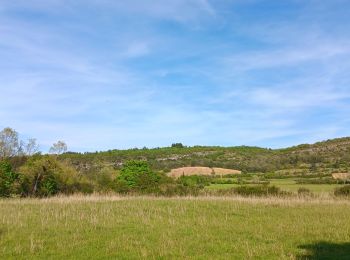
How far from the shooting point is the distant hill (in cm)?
8438

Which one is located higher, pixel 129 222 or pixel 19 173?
pixel 19 173

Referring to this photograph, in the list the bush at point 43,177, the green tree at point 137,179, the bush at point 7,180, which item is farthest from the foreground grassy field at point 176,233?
the green tree at point 137,179

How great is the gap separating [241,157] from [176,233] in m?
96.8

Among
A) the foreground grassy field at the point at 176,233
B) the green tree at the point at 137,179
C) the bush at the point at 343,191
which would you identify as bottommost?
the foreground grassy field at the point at 176,233

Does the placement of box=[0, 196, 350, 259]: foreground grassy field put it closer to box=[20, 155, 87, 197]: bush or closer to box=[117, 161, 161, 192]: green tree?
box=[20, 155, 87, 197]: bush

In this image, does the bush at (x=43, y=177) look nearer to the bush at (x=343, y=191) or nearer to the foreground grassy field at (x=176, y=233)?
the foreground grassy field at (x=176, y=233)

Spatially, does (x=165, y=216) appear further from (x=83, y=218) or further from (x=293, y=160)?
(x=293, y=160)

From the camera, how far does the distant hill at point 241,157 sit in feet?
277

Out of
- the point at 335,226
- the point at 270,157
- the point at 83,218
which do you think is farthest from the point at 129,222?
the point at 270,157

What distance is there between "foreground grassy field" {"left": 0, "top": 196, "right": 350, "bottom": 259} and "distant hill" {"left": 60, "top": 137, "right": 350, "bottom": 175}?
191ft

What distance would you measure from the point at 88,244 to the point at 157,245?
204cm

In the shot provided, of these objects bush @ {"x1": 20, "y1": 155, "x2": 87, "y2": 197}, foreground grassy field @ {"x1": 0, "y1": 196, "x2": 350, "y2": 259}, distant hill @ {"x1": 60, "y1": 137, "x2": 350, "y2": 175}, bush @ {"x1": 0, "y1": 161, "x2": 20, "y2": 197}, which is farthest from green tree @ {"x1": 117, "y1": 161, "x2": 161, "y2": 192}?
distant hill @ {"x1": 60, "y1": 137, "x2": 350, "y2": 175}

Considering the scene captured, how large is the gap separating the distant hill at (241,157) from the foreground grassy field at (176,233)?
58.2 m

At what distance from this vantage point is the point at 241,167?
311 feet
